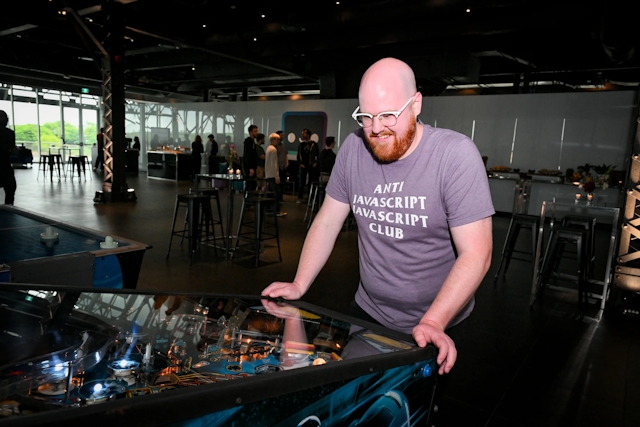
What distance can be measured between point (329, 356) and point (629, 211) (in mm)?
4392

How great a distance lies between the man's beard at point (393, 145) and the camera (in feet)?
4.45

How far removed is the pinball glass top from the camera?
1.07 metres

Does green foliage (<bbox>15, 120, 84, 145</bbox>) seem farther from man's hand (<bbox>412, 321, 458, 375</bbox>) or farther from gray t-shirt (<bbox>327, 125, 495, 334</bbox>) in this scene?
man's hand (<bbox>412, 321, 458, 375</bbox>)

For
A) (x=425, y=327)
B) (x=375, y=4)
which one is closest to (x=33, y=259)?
(x=425, y=327)

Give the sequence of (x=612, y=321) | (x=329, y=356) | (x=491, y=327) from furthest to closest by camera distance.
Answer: (x=612, y=321), (x=491, y=327), (x=329, y=356)

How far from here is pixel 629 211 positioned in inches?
170

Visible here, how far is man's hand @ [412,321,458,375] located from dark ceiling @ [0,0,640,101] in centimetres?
526

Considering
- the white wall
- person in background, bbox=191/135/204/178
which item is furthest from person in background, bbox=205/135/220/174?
the white wall

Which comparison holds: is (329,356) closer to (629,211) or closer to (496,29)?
(629,211)

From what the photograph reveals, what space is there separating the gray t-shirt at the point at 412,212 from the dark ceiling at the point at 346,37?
4806mm

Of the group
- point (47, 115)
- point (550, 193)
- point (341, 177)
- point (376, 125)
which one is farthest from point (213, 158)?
point (376, 125)

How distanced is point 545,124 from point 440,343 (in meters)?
10.8

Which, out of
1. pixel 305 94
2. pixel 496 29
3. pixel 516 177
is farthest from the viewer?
pixel 305 94

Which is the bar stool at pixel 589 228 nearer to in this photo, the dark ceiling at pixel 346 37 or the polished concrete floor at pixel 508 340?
the polished concrete floor at pixel 508 340
